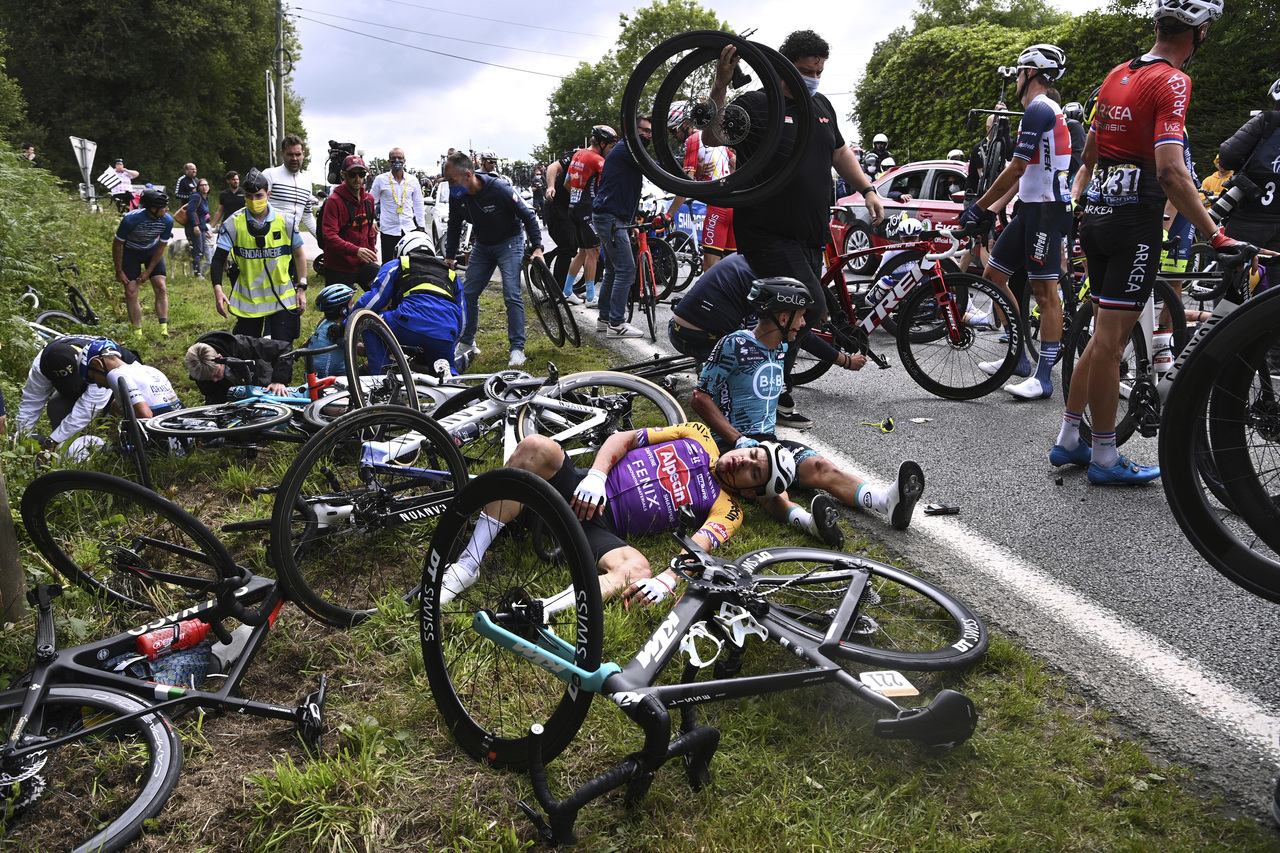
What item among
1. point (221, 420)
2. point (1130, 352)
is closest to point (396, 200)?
point (221, 420)

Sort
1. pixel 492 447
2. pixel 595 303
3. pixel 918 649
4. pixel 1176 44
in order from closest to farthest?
pixel 918 649 < pixel 1176 44 < pixel 492 447 < pixel 595 303

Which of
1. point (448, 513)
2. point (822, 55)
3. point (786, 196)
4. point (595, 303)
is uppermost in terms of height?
point (822, 55)

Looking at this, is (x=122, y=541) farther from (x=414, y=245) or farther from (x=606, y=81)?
(x=606, y=81)

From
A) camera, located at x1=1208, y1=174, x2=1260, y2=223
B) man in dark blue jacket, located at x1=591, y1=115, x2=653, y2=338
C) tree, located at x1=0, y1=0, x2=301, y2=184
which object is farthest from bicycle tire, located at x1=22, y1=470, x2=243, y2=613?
tree, located at x1=0, y1=0, x2=301, y2=184

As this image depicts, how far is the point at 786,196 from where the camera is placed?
5.43m

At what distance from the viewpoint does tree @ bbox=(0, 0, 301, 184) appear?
35469 mm

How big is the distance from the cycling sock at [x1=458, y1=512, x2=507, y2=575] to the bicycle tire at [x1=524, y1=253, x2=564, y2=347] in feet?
19.4

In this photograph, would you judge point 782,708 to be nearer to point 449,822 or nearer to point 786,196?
point 449,822

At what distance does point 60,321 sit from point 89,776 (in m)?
8.80

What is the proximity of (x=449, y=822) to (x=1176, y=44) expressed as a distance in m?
4.77

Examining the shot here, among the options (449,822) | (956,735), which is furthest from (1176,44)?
(449,822)

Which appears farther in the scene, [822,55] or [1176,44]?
[822,55]

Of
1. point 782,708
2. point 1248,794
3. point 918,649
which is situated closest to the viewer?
point 1248,794

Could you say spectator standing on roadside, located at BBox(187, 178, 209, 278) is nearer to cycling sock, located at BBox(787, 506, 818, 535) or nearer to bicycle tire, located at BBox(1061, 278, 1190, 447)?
cycling sock, located at BBox(787, 506, 818, 535)
